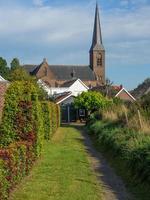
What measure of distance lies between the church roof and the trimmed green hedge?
336 ft

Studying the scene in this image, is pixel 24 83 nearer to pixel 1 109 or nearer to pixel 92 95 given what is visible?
pixel 1 109

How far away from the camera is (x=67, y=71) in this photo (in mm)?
130250

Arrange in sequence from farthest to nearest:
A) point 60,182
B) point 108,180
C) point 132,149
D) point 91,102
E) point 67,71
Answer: point 67,71 < point 91,102 < point 132,149 < point 108,180 < point 60,182

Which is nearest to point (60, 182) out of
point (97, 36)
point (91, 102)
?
point (91, 102)

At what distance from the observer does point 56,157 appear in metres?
20.5

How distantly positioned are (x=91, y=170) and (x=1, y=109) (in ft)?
14.8

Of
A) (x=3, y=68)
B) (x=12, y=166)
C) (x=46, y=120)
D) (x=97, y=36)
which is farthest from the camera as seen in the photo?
(x=97, y=36)

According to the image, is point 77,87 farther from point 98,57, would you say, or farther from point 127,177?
point 127,177

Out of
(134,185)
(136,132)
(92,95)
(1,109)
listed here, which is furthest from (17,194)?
(92,95)

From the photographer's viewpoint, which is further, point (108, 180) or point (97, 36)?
point (97, 36)

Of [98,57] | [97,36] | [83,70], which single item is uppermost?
[97,36]

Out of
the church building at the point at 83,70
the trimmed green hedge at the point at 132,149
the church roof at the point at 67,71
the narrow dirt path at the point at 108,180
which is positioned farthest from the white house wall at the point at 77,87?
the narrow dirt path at the point at 108,180

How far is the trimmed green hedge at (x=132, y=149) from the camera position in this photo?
14.7m

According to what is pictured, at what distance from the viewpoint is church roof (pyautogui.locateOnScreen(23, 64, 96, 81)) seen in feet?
421
